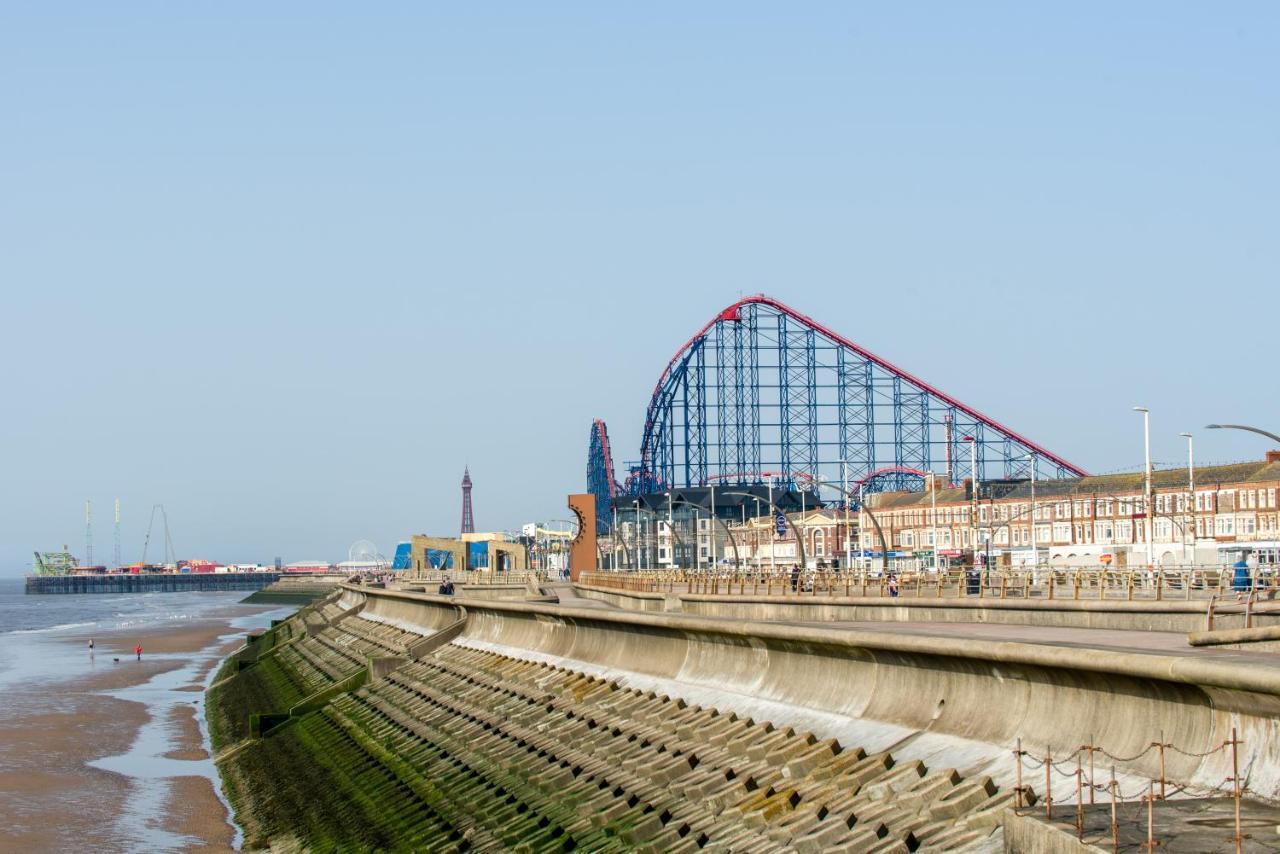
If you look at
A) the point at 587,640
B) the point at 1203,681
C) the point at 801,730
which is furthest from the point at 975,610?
the point at 1203,681

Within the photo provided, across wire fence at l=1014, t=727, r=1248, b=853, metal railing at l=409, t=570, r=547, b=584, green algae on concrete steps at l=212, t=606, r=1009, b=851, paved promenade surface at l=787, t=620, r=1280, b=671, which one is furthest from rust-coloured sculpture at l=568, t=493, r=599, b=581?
wire fence at l=1014, t=727, r=1248, b=853

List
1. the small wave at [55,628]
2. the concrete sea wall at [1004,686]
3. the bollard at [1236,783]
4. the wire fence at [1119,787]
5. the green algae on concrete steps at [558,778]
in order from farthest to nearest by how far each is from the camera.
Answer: the small wave at [55,628] < the green algae on concrete steps at [558,778] < the concrete sea wall at [1004,686] < the wire fence at [1119,787] < the bollard at [1236,783]

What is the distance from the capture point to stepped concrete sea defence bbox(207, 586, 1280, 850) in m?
13.3

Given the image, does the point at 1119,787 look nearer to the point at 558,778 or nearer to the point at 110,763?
the point at 558,778

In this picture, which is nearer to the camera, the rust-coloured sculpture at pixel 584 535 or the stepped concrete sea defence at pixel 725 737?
the stepped concrete sea defence at pixel 725 737

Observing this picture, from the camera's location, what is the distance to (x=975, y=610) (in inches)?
1294

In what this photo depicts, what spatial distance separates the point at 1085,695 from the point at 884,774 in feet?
7.61

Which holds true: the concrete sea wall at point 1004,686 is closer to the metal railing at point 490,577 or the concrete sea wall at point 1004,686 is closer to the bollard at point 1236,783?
the bollard at point 1236,783

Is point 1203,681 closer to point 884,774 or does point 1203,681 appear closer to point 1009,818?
point 1009,818

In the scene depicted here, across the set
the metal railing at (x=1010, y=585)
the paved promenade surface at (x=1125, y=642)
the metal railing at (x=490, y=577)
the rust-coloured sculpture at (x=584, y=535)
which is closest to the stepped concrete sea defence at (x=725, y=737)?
the paved promenade surface at (x=1125, y=642)

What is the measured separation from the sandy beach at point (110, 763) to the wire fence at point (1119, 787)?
20.6 meters

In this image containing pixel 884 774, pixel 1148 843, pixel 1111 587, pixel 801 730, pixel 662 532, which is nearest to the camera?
pixel 1148 843

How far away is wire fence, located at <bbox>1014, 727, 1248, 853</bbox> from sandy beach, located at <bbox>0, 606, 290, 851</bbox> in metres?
20.6

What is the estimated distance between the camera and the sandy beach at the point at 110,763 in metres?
32.2
